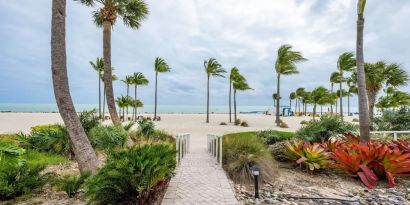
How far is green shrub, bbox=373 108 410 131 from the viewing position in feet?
55.9

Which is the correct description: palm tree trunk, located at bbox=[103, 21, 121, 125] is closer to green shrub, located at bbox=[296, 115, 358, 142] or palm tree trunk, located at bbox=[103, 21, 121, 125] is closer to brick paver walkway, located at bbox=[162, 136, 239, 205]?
brick paver walkway, located at bbox=[162, 136, 239, 205]

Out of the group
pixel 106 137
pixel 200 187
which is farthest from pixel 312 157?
pixel 106 137

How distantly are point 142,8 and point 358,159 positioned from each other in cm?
1122

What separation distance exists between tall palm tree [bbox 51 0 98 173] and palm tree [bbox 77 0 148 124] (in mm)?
6492

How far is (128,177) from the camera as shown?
187 inches

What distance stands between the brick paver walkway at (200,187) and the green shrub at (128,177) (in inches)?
25.6

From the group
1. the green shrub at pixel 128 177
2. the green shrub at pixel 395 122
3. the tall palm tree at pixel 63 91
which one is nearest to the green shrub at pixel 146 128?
the tall palm tree at pixel 63 91

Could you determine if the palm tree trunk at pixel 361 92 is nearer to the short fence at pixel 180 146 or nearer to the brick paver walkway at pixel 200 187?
the brick paver walkway at pixel 200 187

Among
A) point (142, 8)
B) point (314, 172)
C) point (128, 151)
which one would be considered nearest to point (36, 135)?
point (142, 8)

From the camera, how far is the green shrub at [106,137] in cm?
981

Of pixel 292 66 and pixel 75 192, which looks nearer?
pixel 75 192

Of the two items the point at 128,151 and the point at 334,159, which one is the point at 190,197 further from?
the point at 334,159

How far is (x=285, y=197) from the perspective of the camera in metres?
6.21

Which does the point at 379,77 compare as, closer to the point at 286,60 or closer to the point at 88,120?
the point at 286,60
